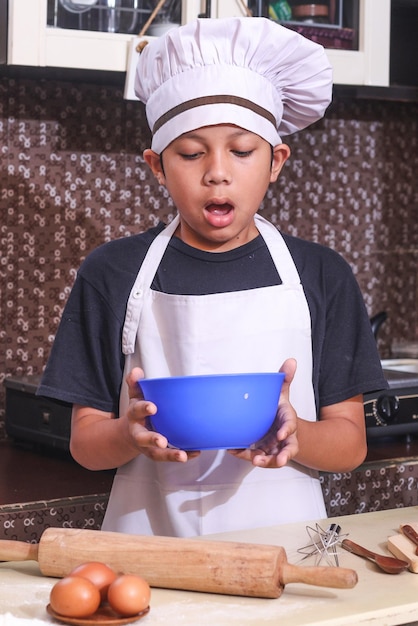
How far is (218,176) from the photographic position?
121cm

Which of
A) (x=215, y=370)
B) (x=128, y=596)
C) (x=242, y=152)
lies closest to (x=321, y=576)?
(x=128, y=596)

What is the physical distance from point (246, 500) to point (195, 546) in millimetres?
378

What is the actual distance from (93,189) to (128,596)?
4.60ft

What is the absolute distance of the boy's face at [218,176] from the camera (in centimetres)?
123

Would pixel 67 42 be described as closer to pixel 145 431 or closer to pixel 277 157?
pixel 277 157

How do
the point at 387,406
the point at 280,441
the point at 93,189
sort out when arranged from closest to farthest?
the point at 280,441 → the point at 387,406 → the point at 93,189

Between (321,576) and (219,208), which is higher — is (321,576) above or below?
below

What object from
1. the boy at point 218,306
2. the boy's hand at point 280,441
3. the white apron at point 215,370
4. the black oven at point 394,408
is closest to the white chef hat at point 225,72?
the boy at point 218,306

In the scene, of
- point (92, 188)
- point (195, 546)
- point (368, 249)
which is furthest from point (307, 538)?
point (368, 249)

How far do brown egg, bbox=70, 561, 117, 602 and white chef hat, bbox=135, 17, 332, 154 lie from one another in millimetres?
599

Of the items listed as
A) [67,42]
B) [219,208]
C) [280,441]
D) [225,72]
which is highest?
[67,42]

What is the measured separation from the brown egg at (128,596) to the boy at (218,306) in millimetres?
388

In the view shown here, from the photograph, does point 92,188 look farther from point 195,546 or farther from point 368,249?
point 195,546

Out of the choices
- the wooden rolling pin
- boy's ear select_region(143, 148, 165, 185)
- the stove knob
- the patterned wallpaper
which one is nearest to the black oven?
the stove knob
